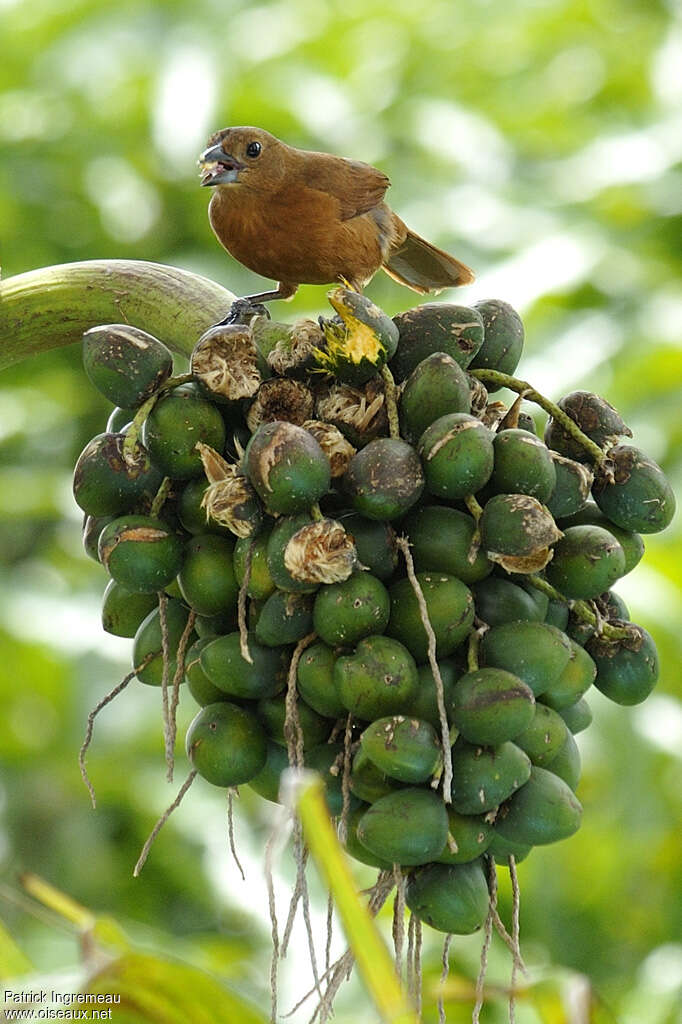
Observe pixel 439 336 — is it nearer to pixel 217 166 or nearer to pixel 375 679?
pixel 375 679

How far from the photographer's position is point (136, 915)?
234 cm

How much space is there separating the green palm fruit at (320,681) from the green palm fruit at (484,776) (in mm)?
80

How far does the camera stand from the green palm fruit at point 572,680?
0.78m

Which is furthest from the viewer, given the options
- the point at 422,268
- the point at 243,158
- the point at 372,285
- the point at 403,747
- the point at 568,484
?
the point at 372,285

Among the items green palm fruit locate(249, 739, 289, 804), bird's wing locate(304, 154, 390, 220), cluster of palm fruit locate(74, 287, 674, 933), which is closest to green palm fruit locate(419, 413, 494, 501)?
cluster of palm fruit locate(74, 287, 674, 933)

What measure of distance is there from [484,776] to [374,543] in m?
0.16

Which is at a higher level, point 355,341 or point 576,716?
point 355,341

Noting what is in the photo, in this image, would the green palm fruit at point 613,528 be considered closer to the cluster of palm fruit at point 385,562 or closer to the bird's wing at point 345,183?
the cluster of palm fruit at point 385,562

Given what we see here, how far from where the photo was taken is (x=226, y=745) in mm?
769

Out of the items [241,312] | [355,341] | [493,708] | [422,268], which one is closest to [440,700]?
[493,708]

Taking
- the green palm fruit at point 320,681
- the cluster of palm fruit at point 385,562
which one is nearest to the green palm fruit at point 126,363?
the cluster of palm fruit at point 385,562

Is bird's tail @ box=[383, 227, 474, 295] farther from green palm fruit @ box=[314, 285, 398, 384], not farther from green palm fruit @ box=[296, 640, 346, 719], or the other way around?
green palm fruit @ box=[296, 640, 346, 719]

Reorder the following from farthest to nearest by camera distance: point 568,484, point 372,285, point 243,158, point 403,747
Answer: point 372,285 < point 243,158 < point 568,484 < point 403,747

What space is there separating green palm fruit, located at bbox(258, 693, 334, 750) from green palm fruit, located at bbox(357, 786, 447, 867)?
84 mm
